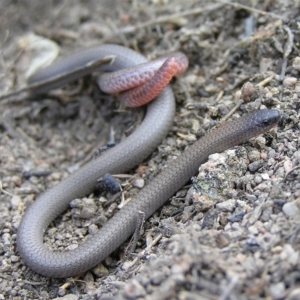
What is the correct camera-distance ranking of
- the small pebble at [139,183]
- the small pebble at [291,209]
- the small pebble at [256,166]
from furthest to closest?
the small pebble at [139,183] → the small pebble at [256,166] → the small pebble at [291,209]

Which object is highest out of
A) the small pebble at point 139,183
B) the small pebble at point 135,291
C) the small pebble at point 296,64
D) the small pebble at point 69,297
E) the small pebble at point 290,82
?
the small pebble at point 296,64

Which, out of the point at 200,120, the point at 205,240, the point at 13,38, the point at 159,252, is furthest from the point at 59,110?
the point at 205,240

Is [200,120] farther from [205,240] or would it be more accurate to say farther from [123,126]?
[205,240]

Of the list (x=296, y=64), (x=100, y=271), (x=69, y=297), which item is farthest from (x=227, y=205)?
(x=296, y=64)

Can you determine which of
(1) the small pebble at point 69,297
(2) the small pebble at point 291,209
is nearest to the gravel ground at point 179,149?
(2) the small pebble at point 291,209

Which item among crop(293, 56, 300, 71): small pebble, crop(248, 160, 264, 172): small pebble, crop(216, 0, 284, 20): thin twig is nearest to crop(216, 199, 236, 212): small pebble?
crop(248, 160, 264, 172): small pebble

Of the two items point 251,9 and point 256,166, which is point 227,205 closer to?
point 256,166

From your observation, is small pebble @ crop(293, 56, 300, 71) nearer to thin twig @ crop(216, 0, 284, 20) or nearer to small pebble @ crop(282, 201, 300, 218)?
thin twig @ crop(216, 0, 284, 20)

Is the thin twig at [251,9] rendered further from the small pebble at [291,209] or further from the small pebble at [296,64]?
the small pebble at [291,209]
